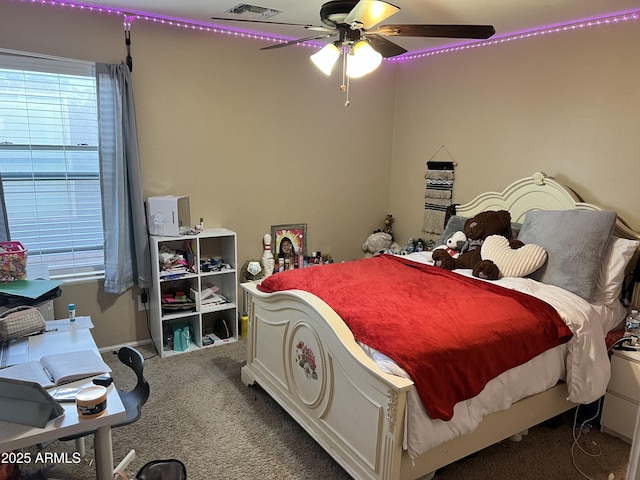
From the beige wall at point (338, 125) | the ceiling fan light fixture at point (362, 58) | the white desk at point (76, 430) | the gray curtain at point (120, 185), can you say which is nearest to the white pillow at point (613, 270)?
the beige wall at point (338, 125)

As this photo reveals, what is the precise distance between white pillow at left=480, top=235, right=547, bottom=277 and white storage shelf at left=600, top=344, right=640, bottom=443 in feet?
2.07

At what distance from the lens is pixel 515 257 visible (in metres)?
2.83

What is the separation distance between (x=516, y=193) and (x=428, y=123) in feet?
3.74

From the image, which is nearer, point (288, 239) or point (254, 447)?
point (254, 447)

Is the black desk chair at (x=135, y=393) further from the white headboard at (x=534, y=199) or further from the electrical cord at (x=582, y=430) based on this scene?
the white headboard at (x=534, y=199)

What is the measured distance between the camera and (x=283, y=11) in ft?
9.71

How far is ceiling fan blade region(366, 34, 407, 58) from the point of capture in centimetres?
232

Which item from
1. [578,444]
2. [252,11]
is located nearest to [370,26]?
[252,11]

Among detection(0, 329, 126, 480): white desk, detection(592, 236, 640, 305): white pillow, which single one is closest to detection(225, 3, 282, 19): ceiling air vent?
detection(0, 329, 126, 480): white desk

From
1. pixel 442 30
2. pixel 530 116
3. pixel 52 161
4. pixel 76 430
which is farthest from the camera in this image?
pixel 530 116

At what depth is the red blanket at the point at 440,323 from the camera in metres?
1.85

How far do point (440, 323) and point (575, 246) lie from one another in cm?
114

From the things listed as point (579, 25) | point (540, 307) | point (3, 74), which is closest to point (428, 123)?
point (579, 25)

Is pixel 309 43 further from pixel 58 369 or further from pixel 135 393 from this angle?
pixel 58 369
